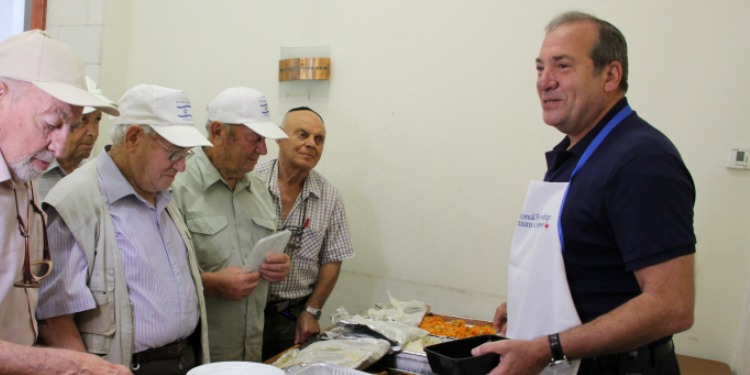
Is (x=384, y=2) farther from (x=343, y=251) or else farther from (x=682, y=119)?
(x=682, y=119)

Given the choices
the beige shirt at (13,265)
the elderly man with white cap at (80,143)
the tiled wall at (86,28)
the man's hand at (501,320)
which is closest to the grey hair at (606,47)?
the man's hand at (501,320)

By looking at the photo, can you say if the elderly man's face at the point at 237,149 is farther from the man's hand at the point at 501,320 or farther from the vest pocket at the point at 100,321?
the man's hand at the point at 501,320

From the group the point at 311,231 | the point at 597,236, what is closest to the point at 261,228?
the point at 311,231

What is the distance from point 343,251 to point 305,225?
0.83 feet

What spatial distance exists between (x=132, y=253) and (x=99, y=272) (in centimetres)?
13

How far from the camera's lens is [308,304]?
291cm

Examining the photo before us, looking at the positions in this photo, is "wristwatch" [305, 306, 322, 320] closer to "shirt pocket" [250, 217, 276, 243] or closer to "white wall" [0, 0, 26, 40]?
"shirt pocket" [250, 217, 276, 243]

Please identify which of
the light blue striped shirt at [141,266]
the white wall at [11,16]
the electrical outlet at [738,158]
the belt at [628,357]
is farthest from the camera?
the white wall at [11,16]

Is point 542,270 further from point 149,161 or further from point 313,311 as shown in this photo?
point 313,311

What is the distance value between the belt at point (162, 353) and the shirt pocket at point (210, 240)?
0.44 meters

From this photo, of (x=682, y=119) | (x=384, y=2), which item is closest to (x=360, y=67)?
(x=384, y=2)

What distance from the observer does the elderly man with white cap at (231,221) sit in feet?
7.77

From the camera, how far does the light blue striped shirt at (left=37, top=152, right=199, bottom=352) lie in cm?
167

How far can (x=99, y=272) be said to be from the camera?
1729mm
